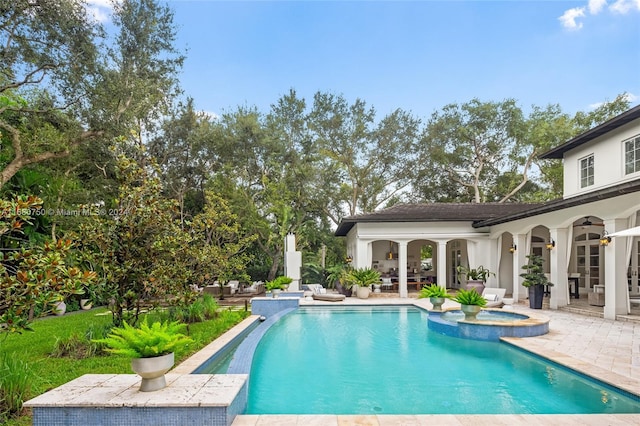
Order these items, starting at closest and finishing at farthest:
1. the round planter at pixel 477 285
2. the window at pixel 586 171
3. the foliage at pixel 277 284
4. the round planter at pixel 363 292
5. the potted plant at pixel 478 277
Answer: the window at pixel 586 171
the foliage at pixel 277 284
the round planter at pixel 477 285
the potted plant at pixel 478 277
the round planter at pixel 363 292

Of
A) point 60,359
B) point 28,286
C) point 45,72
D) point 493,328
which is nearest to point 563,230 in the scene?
point 493,328

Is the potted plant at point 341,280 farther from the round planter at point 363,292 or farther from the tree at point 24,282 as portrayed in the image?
the tree at point 24,282

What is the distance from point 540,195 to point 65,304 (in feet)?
102

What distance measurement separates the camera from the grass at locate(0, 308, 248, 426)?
5.37 metres

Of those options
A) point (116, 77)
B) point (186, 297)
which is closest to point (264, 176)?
point (116, 77)

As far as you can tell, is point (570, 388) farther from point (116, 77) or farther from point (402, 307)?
point (116, 77)

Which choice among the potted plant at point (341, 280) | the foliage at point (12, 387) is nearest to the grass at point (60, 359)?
the foliage at point (12, 387)

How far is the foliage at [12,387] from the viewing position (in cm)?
427

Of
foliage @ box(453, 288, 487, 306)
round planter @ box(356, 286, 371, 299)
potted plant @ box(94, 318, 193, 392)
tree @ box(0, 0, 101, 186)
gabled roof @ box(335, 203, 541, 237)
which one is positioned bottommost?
round planter @ box(356, 286, 371, 299)

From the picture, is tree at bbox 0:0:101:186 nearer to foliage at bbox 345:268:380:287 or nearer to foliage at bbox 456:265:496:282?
foliage at bbox 345:268:380:287

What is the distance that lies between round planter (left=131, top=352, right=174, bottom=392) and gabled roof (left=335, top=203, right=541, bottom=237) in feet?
47.6

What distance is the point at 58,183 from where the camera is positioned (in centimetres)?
1470

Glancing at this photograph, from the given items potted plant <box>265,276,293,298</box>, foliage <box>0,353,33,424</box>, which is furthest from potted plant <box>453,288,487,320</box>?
foliage <box>0,353,33,424</box>

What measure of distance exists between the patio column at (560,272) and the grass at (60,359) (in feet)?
34.8
